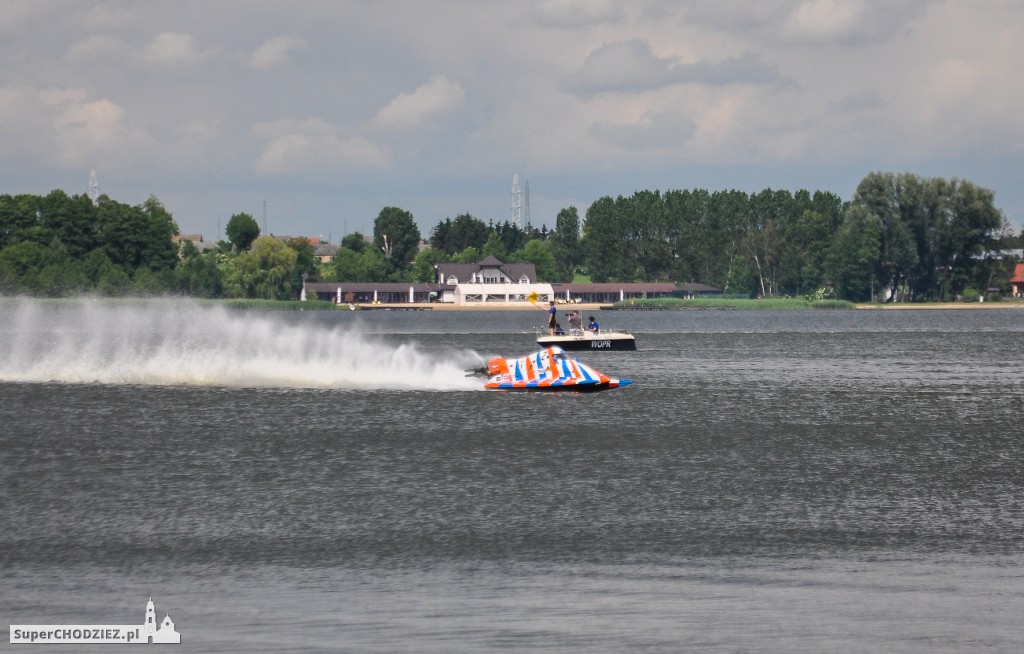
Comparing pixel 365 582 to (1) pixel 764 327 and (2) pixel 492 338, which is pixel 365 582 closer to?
(2) pixel 492 338

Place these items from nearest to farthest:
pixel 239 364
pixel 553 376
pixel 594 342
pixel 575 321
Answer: pixel 553 376 < pixel 239 364 < pixel 575 321 < pixel 594 342

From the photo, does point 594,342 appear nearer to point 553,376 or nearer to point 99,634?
point 553,376

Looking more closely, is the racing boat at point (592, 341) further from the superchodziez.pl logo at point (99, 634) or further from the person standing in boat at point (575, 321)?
the superchodziez.pl logo at point (99, 634)

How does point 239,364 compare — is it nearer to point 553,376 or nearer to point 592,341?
point 592,341

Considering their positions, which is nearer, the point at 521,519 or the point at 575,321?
the point at 521,519

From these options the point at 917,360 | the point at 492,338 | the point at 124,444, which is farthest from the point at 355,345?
the point at 124,444

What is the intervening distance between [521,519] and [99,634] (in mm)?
10227

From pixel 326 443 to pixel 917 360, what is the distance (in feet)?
188

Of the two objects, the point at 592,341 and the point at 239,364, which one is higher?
the point at 592,341

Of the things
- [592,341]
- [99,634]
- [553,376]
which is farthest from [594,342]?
[99,634]

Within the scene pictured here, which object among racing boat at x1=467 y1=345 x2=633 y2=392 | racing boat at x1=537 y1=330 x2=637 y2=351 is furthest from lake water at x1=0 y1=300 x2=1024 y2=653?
racing boat at x1=537 y1=330 x2=637 y2=351

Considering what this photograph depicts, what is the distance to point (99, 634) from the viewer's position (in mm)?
16547

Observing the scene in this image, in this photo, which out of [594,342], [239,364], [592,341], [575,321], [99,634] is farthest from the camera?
[594,342]

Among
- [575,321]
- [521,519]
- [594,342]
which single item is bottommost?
[521,519]
